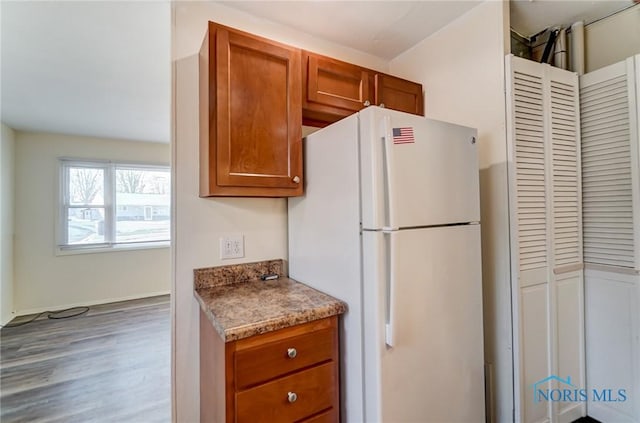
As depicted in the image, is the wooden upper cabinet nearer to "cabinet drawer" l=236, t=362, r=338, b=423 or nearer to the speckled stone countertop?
the speckled stone countertop

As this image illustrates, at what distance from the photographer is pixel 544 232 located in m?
1.60

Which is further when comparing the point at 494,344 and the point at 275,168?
the point at 494,344

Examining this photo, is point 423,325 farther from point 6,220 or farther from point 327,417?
point 6,220

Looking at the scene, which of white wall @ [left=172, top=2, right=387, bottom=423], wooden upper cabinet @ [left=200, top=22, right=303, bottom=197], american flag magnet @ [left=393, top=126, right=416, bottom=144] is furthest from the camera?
white wall @ [left=172, top=2, right=387, bottom=423]

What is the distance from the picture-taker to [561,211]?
166 centimetres

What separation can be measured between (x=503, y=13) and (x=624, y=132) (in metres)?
0.93

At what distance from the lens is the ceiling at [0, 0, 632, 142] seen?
1638 millimetres

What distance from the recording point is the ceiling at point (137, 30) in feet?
5.37

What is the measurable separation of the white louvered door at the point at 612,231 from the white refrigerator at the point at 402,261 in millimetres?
866

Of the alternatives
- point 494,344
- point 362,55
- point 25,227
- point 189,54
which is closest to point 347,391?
point 494,344

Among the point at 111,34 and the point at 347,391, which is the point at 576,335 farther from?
the point at 111,34

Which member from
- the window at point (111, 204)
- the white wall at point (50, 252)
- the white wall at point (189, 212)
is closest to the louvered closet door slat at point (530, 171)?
the white wall at point (189, 212)

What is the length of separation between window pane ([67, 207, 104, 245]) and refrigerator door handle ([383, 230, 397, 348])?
489 centimetres

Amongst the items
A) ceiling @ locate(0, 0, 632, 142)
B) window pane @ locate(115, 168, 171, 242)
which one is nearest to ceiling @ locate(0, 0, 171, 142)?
ceiling @ locate(0, 0, 632, 142)
